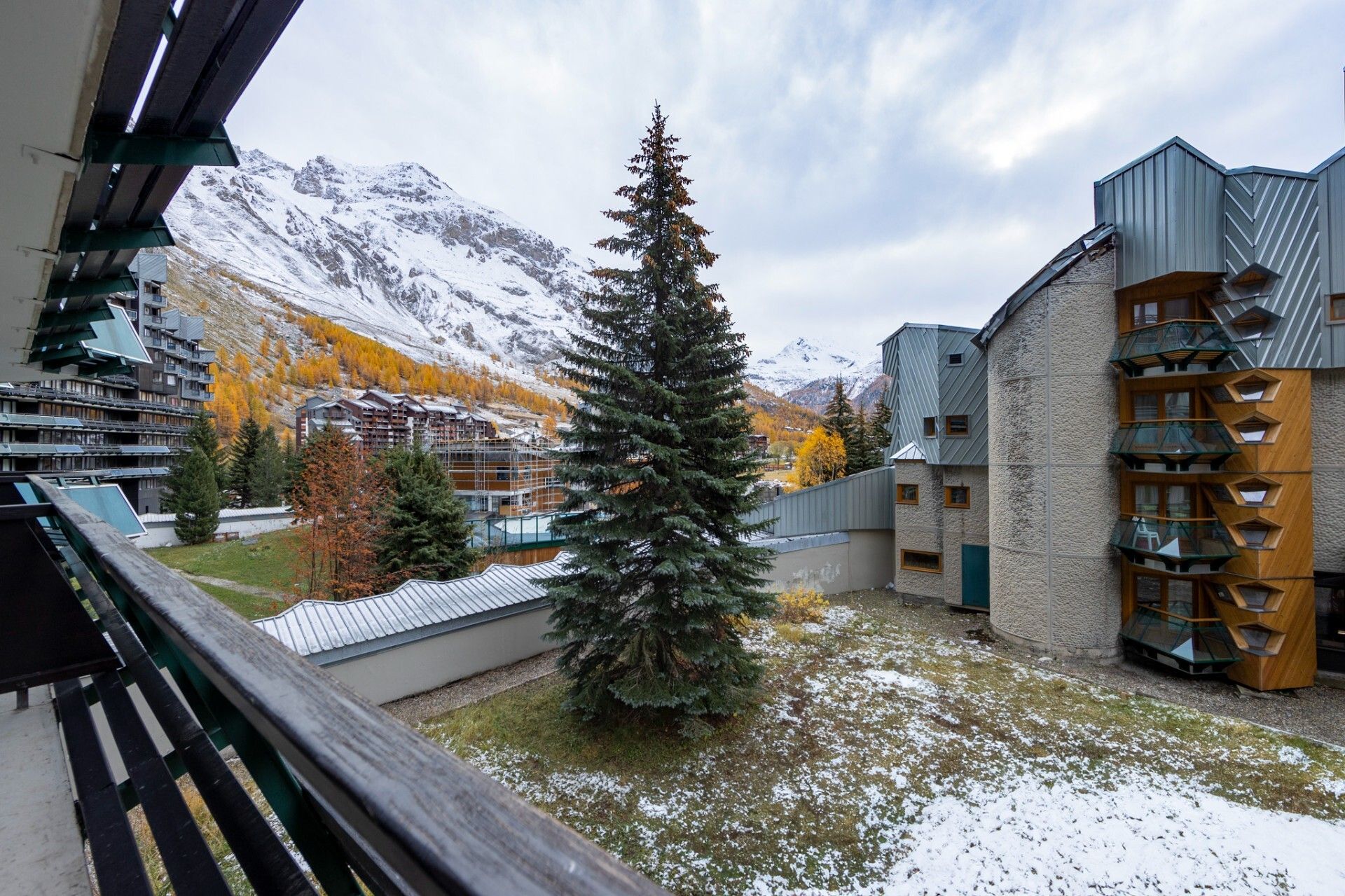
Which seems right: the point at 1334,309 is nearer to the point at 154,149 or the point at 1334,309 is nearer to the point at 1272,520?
the point at 1272,520

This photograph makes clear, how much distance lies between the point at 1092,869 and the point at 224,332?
14192 cm

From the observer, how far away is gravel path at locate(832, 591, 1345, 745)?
33.3 ft

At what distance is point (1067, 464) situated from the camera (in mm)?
13109

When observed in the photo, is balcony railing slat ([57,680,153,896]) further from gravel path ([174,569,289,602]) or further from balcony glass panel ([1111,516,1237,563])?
gravel path ([174,569,289,602])

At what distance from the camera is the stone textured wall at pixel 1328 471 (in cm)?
1142

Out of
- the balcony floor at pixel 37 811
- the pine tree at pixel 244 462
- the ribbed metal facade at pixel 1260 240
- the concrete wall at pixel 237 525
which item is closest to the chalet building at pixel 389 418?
the pine tree at pixel 244 462

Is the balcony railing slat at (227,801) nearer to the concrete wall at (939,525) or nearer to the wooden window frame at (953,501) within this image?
the concrete wall at (939,525)

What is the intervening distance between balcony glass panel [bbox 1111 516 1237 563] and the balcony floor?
15.7 metres

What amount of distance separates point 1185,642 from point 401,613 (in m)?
16.2

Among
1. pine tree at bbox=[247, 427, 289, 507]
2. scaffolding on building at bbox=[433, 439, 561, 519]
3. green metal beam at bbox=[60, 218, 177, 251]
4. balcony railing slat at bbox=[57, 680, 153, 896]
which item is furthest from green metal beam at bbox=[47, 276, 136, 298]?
pine tree at bbox=[247, 427, 289, 507]

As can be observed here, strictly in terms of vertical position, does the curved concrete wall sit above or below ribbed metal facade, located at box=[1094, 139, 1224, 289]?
below

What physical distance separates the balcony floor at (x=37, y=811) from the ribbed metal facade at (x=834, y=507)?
18642mm

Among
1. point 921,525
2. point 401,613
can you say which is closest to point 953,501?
point 921,525

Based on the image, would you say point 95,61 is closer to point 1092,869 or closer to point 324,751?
point 324,751
